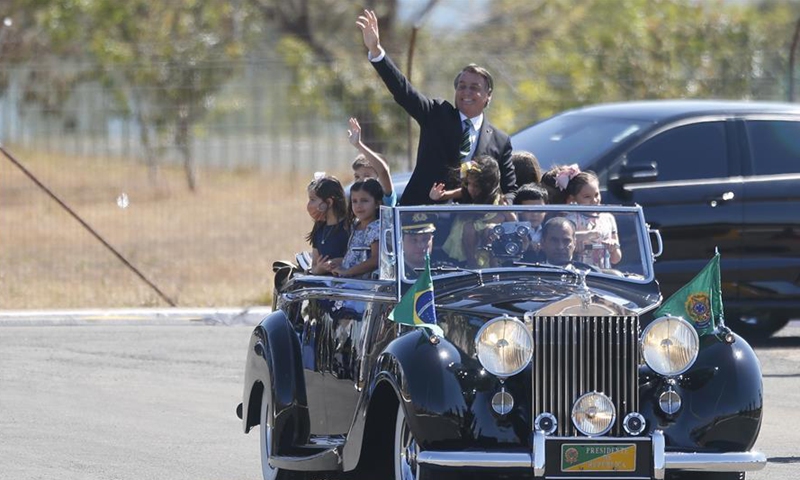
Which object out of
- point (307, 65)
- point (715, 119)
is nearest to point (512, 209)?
point (715, 119)

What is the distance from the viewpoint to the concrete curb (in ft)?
45.1

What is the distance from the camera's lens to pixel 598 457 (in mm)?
6082

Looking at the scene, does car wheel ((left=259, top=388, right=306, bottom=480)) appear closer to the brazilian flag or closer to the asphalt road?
the asphalt road

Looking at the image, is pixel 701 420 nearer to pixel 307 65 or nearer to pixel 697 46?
pixel 307 65

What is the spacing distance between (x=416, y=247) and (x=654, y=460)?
5.35ft

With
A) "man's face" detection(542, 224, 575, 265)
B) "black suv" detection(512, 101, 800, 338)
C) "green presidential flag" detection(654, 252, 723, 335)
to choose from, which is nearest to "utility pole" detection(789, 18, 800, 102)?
"black suv" detection(512, 101, 800, 338)

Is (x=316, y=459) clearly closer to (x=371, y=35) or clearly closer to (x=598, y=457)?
(x=598, y=457)

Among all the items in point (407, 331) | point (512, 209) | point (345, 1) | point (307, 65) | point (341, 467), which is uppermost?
point (345, 1)

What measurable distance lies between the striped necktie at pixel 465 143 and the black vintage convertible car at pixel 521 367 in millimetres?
1317

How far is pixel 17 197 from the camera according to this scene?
2003 centimetres

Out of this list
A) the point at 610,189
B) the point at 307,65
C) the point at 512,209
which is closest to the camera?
the point at 512,209

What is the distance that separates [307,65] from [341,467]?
14.6 metres

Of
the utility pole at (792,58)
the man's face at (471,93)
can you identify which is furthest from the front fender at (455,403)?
the utility pole at (792,58)

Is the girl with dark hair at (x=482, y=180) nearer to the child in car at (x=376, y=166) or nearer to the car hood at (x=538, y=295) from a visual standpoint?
the child in car at (x=376, y=166)
